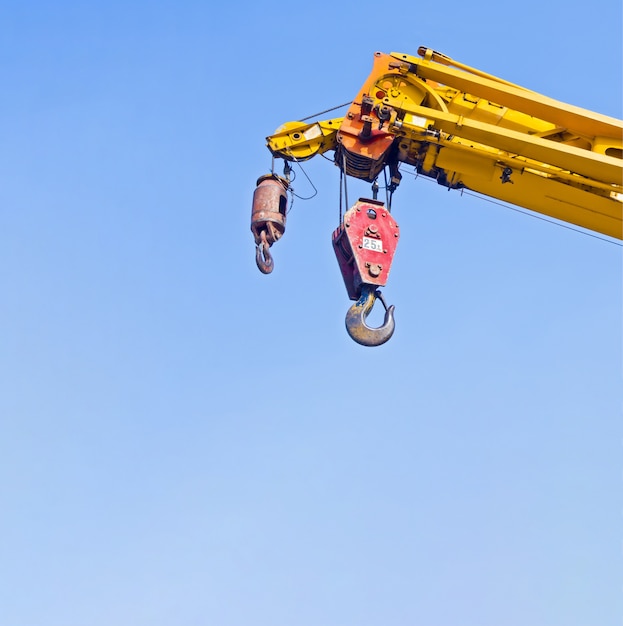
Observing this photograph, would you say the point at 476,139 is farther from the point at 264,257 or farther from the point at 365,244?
the point at 264,257

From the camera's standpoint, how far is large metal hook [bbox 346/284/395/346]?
767 cm

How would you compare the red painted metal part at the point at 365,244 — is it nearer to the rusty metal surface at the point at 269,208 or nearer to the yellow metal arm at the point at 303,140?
the rusty metal surface at the point at 269,208

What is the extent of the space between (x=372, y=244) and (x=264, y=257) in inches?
38.4

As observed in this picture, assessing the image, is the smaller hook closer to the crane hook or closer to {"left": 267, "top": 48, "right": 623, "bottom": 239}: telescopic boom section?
the crane hook

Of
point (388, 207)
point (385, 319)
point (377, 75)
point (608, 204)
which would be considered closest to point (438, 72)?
point (377, 75)

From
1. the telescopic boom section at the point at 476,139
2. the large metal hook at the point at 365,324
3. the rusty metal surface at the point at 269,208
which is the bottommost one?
the large metal hook at the point at 365,324

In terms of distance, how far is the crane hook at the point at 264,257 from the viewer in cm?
851

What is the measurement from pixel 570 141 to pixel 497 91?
784mm

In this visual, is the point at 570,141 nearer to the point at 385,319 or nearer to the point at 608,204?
the point at 608,204

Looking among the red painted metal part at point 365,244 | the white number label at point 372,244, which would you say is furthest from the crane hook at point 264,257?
the white number label at point 372,244

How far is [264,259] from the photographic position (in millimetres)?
8547

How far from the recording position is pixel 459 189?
901 cm

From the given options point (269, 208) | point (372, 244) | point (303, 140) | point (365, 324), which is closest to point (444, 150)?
point (372, 244)

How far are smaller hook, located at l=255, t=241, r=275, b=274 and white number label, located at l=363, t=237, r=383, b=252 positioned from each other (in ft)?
2.87
